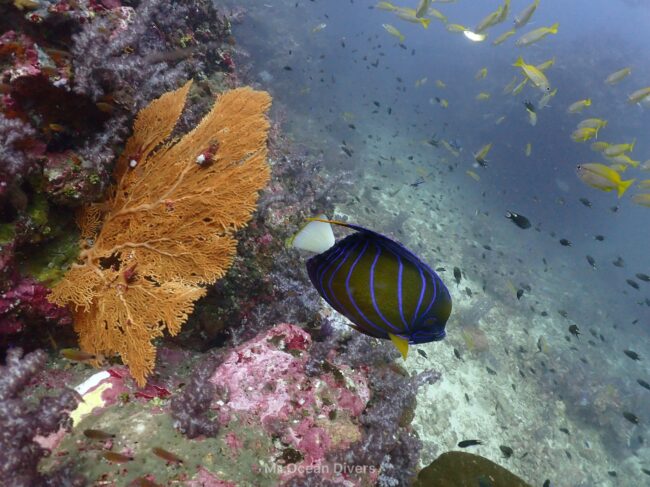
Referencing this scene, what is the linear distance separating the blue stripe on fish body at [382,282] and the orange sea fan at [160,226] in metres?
1.92

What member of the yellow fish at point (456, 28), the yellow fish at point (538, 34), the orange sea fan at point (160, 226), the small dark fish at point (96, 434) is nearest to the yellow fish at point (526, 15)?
the yellow fish at point (538, 34)

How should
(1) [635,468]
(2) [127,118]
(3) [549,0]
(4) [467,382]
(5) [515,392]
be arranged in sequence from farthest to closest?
1. (3) [549,0]
2. (1) [635,468]
3. (5) [515,392]
4. (4) [467,382]
5. (2) [127,118]

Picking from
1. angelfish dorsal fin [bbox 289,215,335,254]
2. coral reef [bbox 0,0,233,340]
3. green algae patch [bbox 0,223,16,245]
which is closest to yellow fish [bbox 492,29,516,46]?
coral reef [bbox 0,0,233,340]

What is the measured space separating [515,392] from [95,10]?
10959 mm

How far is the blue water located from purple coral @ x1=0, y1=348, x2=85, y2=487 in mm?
6091

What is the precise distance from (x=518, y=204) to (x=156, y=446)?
2614 cm

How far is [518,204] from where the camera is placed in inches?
969

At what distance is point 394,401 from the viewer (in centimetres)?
350

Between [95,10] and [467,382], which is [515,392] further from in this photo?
[95,10]

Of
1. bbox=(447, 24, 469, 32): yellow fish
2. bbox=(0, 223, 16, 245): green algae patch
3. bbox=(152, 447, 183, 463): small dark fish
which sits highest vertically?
bbox=(0, 223, 16, 245): green algae patch

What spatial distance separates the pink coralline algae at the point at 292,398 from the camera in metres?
2.77

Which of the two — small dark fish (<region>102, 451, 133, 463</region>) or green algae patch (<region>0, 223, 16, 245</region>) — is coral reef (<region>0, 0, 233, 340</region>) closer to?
green algae patch (<region>0, 223, 16, 245</region>)


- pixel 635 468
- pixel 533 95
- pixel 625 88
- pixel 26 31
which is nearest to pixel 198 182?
pixel 26 31

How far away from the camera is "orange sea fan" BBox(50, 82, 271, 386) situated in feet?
9.77
